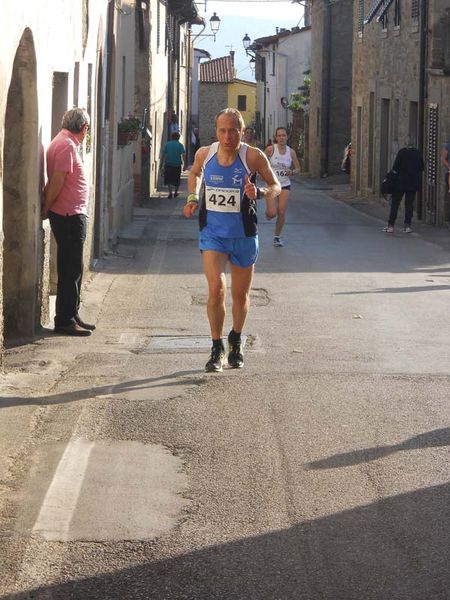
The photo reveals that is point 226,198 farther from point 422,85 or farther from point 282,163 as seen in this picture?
point 422,85

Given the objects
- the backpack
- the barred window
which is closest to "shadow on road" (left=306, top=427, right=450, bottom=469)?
the backpack

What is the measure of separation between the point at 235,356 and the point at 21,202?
210cm

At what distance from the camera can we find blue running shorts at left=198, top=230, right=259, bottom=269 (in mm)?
8711

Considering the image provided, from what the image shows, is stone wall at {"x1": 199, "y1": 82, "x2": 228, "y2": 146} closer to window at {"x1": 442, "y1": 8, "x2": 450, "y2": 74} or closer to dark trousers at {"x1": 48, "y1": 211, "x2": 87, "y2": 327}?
window at {"x1": 442, "y1": 8, "x2": 450, "y2": 74}

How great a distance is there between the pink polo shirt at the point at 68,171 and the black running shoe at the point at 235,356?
1991mm

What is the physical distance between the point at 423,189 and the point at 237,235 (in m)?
16.3

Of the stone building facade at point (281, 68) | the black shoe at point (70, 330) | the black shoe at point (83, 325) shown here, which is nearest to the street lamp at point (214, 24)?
the stone building facade at point (281, 68)

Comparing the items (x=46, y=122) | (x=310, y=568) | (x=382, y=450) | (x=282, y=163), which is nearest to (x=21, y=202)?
(x=46, y=122)

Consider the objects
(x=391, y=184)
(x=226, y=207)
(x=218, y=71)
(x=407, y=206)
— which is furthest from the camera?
(x=218, y=71)

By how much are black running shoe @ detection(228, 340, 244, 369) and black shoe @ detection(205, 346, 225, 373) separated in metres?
0.14

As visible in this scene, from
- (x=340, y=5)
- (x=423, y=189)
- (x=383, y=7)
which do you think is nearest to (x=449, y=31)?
(x=423, y=189)

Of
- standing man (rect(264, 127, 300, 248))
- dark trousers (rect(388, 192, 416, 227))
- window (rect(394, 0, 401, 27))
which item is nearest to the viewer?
standing man (rect(264, 127, 300, 248))

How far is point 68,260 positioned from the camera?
33.4ft

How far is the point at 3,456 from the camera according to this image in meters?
6.36
